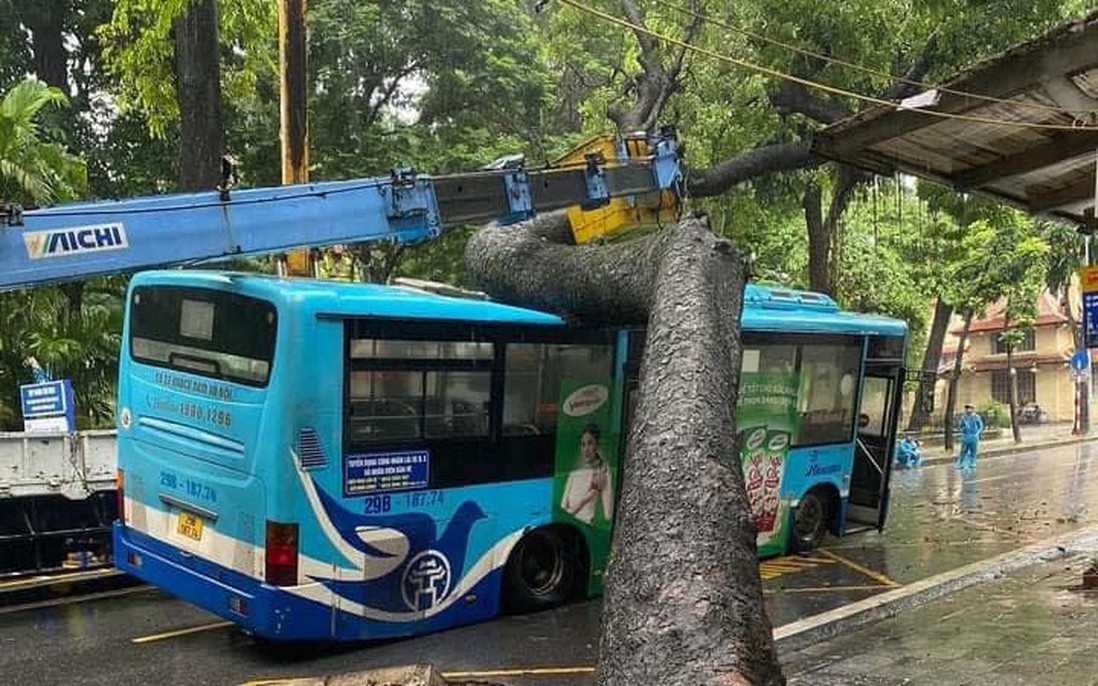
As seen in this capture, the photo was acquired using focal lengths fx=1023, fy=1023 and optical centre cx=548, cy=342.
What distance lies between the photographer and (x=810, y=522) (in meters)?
12.1

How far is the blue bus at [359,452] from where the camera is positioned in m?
7.12

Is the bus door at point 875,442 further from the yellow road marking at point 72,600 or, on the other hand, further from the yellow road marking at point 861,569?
the yellow road marking at point 72,600

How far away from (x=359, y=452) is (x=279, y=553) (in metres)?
0.91

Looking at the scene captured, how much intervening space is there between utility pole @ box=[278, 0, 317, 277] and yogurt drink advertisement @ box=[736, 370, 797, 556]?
15.7 feet

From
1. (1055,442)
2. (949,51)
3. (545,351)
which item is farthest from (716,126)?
(1055,442)

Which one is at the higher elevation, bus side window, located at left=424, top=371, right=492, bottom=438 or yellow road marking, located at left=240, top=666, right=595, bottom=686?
bus side window, located at left=424, top=371, right=492, bottom=438

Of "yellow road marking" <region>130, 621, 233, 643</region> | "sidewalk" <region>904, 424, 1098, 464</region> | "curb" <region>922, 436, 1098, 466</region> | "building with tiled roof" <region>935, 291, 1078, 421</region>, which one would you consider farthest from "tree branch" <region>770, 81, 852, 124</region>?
"building with tiled roof" <region>935, 291, 1078, 421</region>

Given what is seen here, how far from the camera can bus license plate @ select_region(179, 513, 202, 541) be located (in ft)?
24.7

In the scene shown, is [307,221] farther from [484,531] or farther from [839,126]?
[839,126]

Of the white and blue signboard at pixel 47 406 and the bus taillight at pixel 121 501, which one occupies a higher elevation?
the white and blue signboard at pixel 47 406

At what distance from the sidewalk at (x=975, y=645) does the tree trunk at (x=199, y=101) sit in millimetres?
8562

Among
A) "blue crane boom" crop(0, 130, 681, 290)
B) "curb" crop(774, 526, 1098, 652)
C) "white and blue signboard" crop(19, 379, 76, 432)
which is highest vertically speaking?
"blue crane boom" crop(0, 130, 681, 290)

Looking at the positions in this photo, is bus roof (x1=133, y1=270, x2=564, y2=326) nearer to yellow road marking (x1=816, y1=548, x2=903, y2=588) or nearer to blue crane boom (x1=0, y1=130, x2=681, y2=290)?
blue crane boom (x1=0, y1=130, x2=681, y2=290)

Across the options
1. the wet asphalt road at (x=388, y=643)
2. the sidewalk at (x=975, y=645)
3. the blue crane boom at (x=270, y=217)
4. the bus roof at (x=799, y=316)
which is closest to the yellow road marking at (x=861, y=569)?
the wet asphalt road at (x=388, y=643)
